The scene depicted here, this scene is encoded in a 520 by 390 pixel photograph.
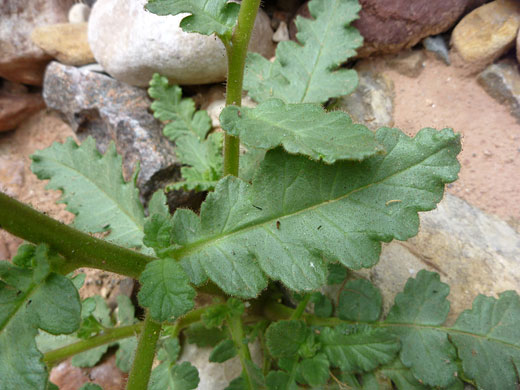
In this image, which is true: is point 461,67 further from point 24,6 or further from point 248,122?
point 24,6

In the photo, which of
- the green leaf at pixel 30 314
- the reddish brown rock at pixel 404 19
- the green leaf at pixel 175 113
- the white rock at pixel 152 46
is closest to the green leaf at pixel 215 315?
the green leaf at pixel 30 314

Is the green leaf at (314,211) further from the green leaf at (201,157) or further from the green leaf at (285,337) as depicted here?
the green leaf at (201,157)

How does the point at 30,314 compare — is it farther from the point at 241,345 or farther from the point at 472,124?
the point at 472,124

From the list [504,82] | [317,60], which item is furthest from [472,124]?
[317,60]

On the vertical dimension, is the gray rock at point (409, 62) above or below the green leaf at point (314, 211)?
above

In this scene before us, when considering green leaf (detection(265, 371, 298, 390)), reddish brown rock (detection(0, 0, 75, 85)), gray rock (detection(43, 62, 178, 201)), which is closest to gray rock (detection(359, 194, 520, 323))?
green leaf (detection(265, 371, 298, 390))

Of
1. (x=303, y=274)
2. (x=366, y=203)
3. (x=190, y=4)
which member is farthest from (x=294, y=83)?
(x=303, y=274)

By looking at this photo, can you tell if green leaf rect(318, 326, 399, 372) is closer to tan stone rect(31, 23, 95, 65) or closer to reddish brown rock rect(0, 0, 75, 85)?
tan stone rect(31, 23, 95, 65)
